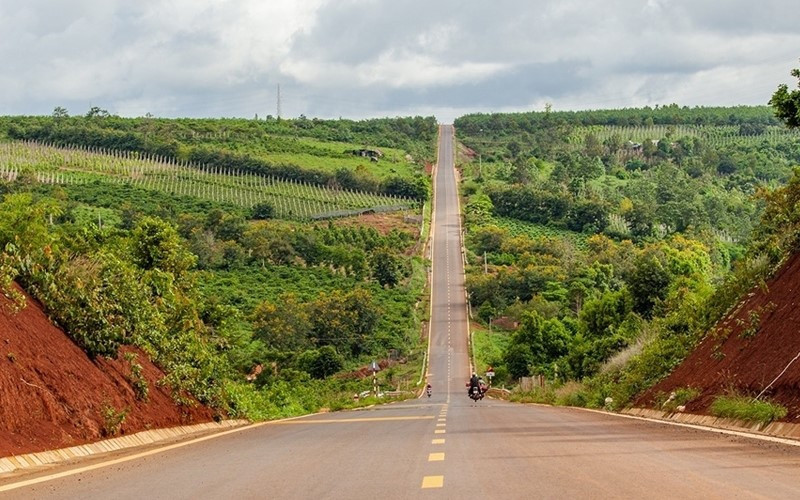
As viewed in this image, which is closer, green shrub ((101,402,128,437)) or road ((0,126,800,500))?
road ((0,126,800,500))

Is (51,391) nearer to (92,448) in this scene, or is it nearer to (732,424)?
(92,448)

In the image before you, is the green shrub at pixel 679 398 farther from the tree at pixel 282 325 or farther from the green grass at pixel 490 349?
the tree at pixel 282 325

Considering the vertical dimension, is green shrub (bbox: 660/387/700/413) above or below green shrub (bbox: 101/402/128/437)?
below

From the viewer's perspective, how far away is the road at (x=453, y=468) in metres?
10.5

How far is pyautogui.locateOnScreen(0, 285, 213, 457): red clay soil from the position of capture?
15.8 m

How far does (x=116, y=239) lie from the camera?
3588 cm

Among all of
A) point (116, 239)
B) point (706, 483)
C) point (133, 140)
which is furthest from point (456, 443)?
point (133, 140)

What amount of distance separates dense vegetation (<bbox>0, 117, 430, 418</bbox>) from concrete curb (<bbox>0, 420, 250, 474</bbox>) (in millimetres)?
1910

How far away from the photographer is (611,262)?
12925 centimetres

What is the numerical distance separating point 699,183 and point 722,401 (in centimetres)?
17019

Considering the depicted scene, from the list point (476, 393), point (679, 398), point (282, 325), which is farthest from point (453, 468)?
point (282, 325)

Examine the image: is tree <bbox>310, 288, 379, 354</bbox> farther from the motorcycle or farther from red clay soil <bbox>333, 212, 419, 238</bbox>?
the motorcycle

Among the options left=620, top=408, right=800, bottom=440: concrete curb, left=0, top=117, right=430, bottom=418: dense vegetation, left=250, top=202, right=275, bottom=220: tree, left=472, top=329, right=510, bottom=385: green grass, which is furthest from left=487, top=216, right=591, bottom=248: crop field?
left=620, top=408, right=800, bottom=440: concrete curb

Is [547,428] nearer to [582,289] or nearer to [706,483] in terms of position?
[706,483]
